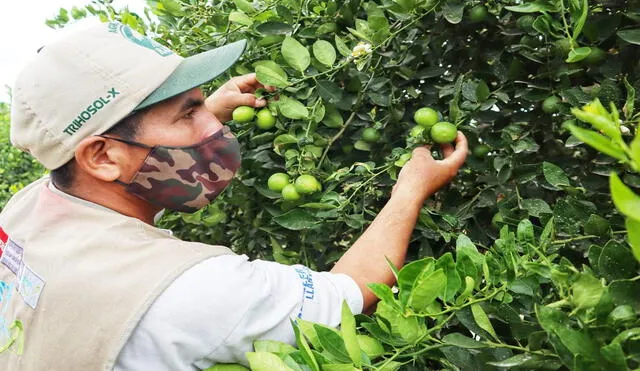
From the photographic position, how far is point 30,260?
1289 millimetres

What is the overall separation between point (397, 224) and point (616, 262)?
524 millimetres

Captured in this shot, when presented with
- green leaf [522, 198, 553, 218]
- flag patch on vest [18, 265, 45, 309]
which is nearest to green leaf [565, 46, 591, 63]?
green leaf [522, 198, 553, 218]

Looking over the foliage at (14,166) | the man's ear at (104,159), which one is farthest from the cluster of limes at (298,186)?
the foliage at (14,166)

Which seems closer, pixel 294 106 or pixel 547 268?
pixel 547 268

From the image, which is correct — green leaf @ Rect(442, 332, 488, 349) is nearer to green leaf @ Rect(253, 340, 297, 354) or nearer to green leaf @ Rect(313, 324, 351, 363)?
green leaf @ Rect(313, 324, 351, 363)

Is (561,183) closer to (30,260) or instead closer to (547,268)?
(547,268)

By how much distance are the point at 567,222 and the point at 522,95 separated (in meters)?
0.36

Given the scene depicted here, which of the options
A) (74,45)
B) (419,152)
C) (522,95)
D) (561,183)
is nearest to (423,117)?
(419,152)

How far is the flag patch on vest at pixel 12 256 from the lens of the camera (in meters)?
1.36

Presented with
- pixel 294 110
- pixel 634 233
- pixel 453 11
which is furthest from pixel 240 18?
pixel 634 233

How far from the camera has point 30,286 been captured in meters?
1.28

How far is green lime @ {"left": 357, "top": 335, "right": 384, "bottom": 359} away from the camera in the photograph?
91 centimetres

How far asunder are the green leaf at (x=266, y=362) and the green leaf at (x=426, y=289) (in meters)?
0.18

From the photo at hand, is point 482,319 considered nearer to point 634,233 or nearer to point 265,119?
point 634,233
